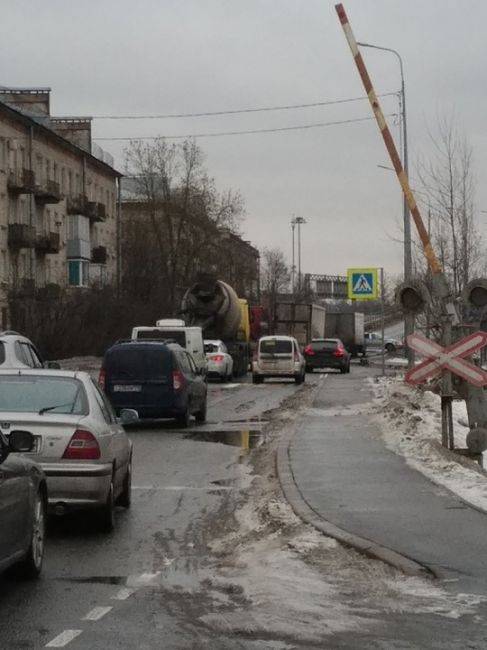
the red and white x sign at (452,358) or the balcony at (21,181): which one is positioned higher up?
the balcony at (21,181)

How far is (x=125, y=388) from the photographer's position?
81.5ft

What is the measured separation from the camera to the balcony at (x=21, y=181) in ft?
225

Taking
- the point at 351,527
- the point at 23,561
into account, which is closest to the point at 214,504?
the point at 351,527

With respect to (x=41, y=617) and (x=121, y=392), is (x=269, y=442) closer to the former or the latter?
(x=121, y=392)

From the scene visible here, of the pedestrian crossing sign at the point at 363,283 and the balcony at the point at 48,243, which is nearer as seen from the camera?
the pedestrian crossing sign at the point at 363,283

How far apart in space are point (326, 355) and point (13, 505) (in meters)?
49.7

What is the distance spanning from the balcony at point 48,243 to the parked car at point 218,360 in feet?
87.4

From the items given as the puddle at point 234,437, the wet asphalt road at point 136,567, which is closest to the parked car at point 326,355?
the puddle at point 234,437

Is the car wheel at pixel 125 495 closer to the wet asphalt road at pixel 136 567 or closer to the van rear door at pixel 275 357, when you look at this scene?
the wet asphalt road at pixel 136 567

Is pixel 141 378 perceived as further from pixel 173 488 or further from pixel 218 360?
pixel 218 360

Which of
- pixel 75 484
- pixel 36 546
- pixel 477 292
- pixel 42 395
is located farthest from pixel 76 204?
pixel 36 546

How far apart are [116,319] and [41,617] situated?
59.8 m

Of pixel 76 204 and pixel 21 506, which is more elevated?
pixel 76 204

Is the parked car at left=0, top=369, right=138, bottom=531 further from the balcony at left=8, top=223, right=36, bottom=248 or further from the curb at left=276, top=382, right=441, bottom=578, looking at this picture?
the balcony at left=8, top=223, right=36, bottom=248
